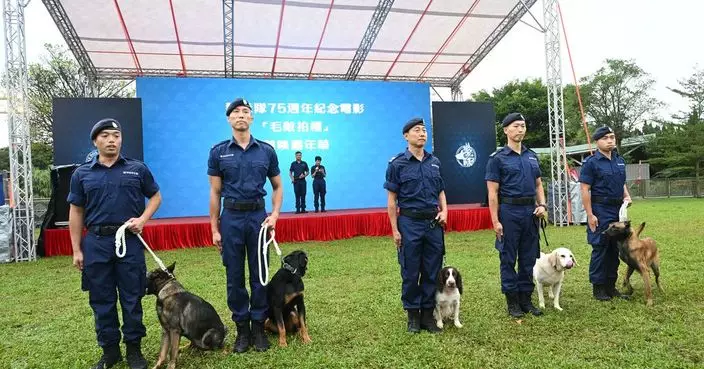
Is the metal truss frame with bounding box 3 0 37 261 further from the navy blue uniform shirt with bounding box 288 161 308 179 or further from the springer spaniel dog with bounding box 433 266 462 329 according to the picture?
the springer spaniel dog with bounding box 433 266 462 329

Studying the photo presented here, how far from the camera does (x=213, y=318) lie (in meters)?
3.01

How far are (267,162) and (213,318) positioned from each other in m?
1.08

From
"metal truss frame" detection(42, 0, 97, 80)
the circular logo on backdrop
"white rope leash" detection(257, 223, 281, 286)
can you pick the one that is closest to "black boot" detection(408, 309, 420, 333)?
"white rope leash" detection(257, 223, 281, 286)

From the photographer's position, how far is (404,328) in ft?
11.9

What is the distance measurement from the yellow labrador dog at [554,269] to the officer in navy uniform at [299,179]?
7.51 meters

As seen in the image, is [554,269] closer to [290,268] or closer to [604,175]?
[604,175]

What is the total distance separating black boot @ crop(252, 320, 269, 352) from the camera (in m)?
3.20

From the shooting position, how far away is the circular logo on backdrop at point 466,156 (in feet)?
40.1

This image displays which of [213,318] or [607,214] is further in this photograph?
[607,214]

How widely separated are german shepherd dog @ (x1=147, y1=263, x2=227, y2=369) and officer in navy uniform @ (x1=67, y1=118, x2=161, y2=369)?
0.16m

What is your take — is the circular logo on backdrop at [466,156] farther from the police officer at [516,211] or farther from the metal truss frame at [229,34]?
the police officer at [516,211]

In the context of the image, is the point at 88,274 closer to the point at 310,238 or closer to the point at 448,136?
the point at 310,238

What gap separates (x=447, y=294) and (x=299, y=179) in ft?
25.6

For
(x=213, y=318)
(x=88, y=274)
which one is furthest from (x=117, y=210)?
(x=213, y=318)
